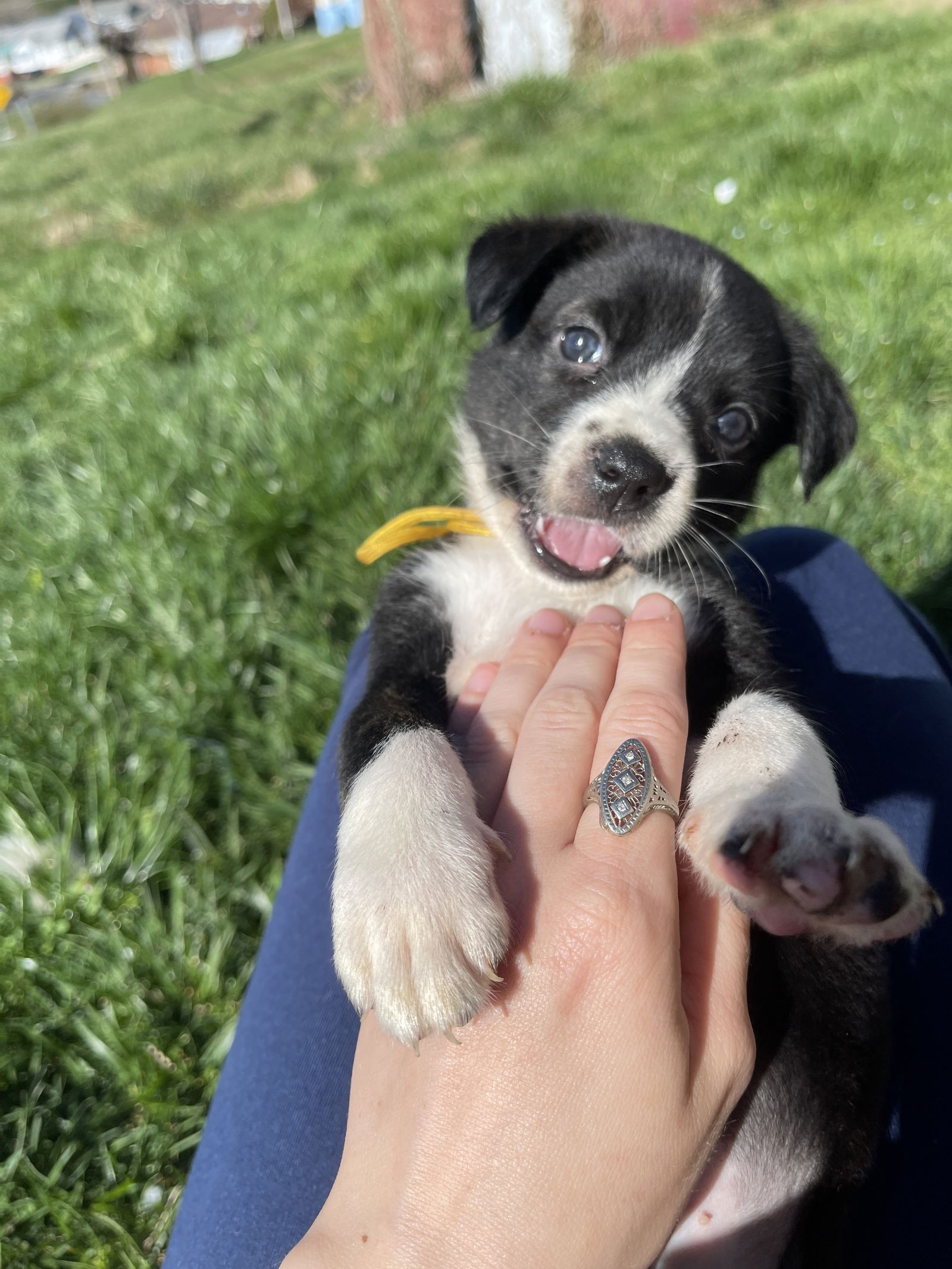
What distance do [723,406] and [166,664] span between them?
203 cm

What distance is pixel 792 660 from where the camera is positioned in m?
2.23

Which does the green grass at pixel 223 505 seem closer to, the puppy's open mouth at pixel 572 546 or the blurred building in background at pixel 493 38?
the puppy's open mouth at pixel 572 546

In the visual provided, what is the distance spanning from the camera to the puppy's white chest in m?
2.23

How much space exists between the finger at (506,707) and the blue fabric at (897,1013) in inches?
17.5

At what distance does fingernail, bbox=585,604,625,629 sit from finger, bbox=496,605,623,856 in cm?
3

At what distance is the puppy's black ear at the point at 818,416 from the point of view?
8.14 ft

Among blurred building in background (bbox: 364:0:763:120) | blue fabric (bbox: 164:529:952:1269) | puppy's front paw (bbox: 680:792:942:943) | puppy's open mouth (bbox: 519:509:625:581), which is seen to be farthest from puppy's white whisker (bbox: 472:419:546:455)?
blurred building in background (bbox: 364:0:763:120)

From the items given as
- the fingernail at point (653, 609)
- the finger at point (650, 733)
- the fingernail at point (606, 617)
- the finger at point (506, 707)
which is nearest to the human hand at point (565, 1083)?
the finger at point (650, 733)

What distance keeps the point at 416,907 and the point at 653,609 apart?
0.95m

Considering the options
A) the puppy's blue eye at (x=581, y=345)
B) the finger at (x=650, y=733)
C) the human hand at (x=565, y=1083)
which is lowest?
the human hand at (x=565, y=1083)

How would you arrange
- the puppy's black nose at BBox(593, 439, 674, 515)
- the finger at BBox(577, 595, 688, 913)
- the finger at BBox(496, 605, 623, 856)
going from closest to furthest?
the finger at BBox(577, 595, 688, 913) → the finger at BBox(496, 605, 623, 856) → the puppy's black nose at BBox(593, 439, 674, 515)

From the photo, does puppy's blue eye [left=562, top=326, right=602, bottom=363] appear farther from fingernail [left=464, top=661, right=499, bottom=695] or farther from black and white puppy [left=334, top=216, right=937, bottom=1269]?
fingernail [left=464, top=661, right=499, bottom=695]

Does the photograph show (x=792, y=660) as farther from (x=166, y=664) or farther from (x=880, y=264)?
(x=880, y=264)

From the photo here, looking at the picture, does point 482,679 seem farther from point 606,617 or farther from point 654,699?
point 654,699
